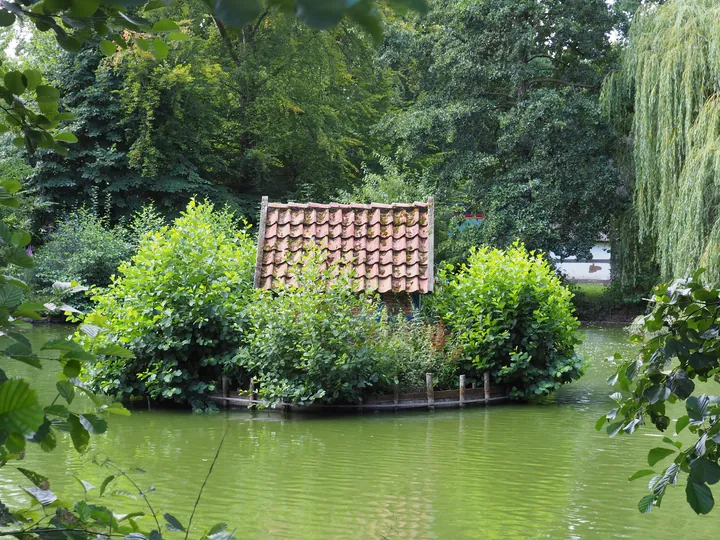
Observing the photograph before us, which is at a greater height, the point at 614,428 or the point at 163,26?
the point at 163,26

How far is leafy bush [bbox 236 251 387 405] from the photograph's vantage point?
11.6 metres

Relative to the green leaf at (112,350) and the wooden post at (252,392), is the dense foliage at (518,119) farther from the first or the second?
the green leaf at (112,350)

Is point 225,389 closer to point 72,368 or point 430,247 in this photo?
point 430,247

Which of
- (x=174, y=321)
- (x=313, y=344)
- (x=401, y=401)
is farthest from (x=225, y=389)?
(x=401, y=401)

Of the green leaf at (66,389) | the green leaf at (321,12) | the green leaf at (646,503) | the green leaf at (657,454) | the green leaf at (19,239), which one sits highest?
the green leaf at (321,12)

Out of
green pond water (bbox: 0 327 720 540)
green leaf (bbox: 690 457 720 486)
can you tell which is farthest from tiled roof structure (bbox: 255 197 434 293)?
green leaf (bbox: 690 457 720 486)

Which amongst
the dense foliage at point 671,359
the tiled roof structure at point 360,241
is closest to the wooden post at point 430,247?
the tiled roof structure at point 360,241

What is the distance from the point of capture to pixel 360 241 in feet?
45.0

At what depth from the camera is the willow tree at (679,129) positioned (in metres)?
17.0

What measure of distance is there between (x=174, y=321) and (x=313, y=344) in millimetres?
2123

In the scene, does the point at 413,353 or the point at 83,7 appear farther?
the point at 413,353

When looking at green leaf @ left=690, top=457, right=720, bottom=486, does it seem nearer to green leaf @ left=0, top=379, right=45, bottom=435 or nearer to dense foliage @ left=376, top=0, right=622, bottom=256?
green leaf @ left=0, top=379, right=45, bottom=435

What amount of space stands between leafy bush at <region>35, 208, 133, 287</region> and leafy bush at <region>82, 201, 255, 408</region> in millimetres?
11878

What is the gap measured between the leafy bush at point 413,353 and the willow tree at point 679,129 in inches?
242
